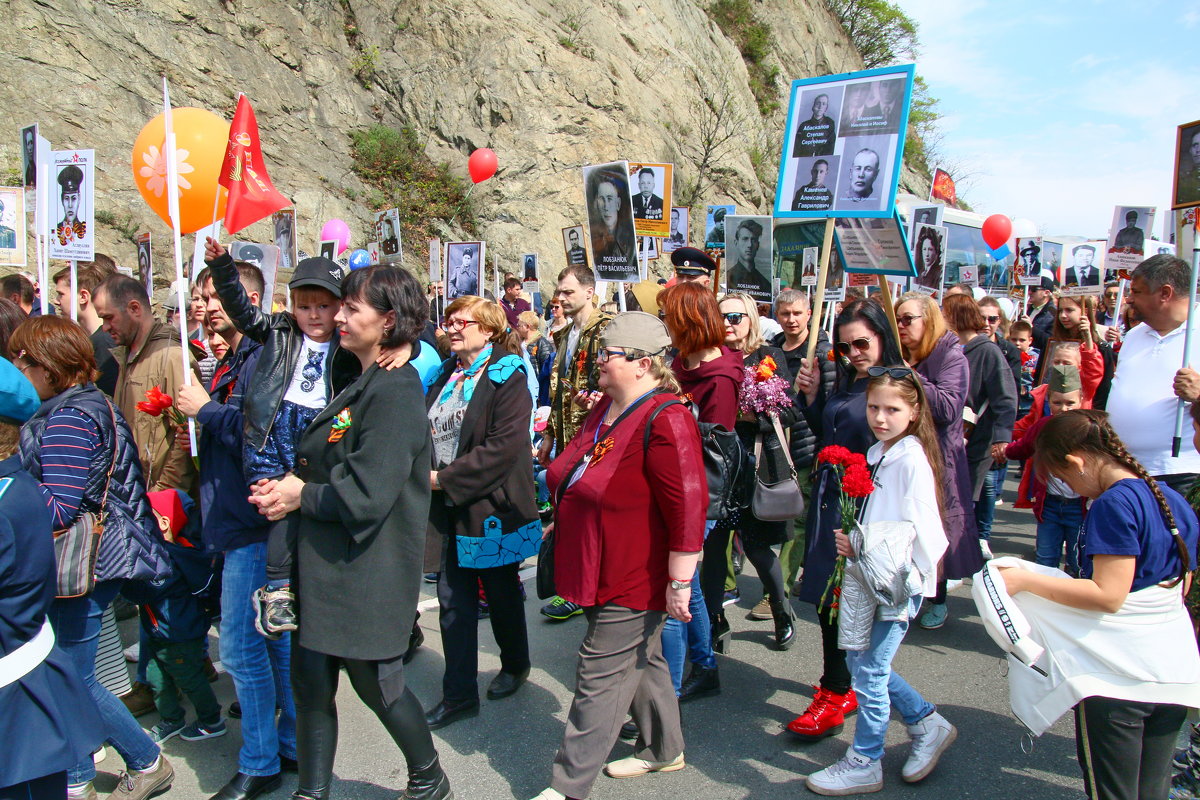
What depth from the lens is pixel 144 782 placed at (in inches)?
125

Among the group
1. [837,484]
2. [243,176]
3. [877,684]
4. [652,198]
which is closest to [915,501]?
[837,484]

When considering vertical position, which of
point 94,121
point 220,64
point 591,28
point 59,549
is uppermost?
point 591,28

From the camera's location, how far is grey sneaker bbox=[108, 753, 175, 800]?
3152mm

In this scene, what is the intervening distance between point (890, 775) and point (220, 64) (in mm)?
21368

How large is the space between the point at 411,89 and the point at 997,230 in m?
15.6

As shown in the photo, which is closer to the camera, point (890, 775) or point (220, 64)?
point (890, 775)

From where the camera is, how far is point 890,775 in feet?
10.9

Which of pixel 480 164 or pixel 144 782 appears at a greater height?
pixel 480 164

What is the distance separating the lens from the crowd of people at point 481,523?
2.51 metres

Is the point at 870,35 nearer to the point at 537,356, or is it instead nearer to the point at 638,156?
the point at 638,156

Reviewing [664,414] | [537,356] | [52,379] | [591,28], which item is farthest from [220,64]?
[664,414]

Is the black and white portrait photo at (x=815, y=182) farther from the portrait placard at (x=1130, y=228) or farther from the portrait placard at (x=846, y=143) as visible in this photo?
the portrait placard at (x=1130, y=228)

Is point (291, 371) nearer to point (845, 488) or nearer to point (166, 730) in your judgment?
point (166, 730)

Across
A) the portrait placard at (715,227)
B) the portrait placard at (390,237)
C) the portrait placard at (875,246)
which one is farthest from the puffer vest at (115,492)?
the portrait placard at (715,227)
